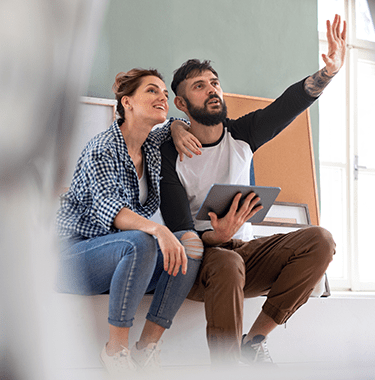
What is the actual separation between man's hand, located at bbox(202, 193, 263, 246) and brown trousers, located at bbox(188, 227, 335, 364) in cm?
5

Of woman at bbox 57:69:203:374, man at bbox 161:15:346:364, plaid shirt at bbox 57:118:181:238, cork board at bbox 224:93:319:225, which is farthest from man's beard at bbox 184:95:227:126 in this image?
cork board at bbox 224:93:319:225

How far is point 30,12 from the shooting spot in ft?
0.44

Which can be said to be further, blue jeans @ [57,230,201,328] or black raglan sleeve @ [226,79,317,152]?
black raglan sleeve @ [226,79,317,152]

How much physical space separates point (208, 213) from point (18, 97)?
93cm

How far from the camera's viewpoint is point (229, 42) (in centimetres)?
238

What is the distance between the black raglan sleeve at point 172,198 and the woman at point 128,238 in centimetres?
8

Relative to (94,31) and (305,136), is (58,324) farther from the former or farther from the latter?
(305,136)

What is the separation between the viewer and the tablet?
3.18 ft

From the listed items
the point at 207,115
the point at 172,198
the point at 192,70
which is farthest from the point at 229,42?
the point at 172,198

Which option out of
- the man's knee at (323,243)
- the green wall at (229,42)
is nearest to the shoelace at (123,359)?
the man's knee at (323,243)

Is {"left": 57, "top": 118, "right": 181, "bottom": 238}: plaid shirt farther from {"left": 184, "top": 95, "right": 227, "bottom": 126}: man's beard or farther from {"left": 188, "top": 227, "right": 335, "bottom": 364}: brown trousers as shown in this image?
{"left": 184, "top": 95, "right": 227, "bottom": 126}: man's beard

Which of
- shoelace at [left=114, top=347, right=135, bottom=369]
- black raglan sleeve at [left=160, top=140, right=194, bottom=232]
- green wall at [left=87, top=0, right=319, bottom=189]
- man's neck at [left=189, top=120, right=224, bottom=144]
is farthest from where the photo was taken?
green wall at [left=87, top=0, right=319, bottom=189]

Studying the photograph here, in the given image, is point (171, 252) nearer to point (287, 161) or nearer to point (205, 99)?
point (205, 99)

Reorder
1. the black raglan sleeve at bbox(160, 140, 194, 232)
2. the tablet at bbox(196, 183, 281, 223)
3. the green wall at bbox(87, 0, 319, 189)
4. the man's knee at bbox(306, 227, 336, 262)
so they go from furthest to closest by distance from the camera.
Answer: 1. the green wall at bbox(87, 0, 319, 189)
2. the black raglan sleeve at bbox(160, 140, 194, 232)
3. the man's knee at bbox(306, 227, 336, 262)
4. the tablet at bbox(196, 183, 281, 223)
